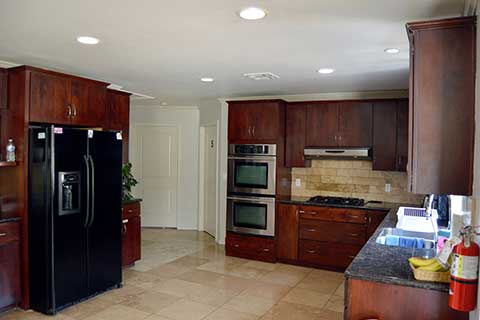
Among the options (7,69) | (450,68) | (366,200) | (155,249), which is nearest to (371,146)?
(366,200)

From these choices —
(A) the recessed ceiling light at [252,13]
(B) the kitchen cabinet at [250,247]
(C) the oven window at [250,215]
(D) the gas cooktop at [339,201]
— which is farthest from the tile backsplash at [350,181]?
(A) the recessed ceiling light at [252,13]

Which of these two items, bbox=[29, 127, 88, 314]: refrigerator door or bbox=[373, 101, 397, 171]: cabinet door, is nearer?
bbox=[29, 127, 88, 314]: refrigerator door

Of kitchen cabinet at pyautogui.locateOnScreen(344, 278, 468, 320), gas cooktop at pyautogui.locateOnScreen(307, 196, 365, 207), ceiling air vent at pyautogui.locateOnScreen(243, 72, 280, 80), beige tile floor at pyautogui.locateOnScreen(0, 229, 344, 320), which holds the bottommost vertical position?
beige tile floor at pyautogui.locateOnScreen(0, 229, 344, 320)

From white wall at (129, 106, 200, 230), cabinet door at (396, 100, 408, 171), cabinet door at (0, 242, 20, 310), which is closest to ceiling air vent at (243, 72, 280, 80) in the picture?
cabinet door at (396, 100, 408, 171)

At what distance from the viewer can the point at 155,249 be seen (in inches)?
222

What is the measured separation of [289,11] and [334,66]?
1507mm

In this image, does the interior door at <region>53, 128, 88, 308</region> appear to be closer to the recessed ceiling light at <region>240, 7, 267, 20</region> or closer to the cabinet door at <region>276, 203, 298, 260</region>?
the recessed ceiling light at <region>240, 7, 267, 20</region>

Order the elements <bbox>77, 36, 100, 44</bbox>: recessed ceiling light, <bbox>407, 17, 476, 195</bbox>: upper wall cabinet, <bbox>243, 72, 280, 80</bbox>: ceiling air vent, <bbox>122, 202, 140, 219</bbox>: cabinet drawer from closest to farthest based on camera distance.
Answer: <bbox>407, 17, 476, 195</bbox>: upper wall cabinet
<bbox>77, 36, 100, 44</bbox>: recessed ceiling light
<bbox>243, 72, 280, 80</bbox>: ceiling air vent
<bbox>122, 202, 140, 219</bbox>: cabinet drawer

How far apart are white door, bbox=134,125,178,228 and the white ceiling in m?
2.71

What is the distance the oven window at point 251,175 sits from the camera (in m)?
5.08

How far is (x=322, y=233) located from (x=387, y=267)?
8.68 ft

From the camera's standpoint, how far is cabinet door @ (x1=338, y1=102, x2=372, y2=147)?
4.80m

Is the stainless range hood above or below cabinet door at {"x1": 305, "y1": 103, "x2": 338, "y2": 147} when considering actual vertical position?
below

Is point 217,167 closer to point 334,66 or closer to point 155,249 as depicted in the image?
point 155,249
